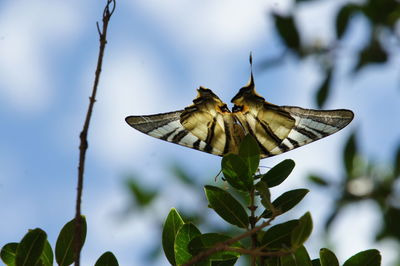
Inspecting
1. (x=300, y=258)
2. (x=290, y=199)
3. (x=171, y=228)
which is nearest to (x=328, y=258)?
(x=300, y=258)

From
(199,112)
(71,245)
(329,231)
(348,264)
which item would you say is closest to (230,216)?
(348,264)

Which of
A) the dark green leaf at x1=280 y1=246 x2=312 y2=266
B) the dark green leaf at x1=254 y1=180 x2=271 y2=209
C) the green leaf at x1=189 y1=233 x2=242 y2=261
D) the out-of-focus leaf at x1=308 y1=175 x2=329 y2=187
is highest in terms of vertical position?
the out-of-focus leaf at x1=308 y1=175 x2=329 y2=187

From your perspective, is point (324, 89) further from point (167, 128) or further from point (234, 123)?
point (167, 128)

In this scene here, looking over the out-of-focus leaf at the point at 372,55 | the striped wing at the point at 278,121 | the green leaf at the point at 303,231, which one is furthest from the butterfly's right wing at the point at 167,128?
the out-of-focus leaf at the point at 372,55

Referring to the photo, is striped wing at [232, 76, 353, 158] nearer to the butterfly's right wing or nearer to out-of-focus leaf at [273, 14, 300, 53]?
the butterfly's right wing

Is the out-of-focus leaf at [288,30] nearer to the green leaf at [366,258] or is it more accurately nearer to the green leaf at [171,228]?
the green leaf at [171,228]

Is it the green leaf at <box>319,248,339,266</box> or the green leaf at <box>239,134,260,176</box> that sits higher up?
the green leaf at <box>239,134,260,176</box>

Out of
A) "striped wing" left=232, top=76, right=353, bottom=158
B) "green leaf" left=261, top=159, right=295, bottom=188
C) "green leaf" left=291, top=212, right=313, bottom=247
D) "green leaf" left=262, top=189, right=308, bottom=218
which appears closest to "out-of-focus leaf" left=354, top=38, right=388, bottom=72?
"striped wing" left=232, top=76, right=353, bottom=158
